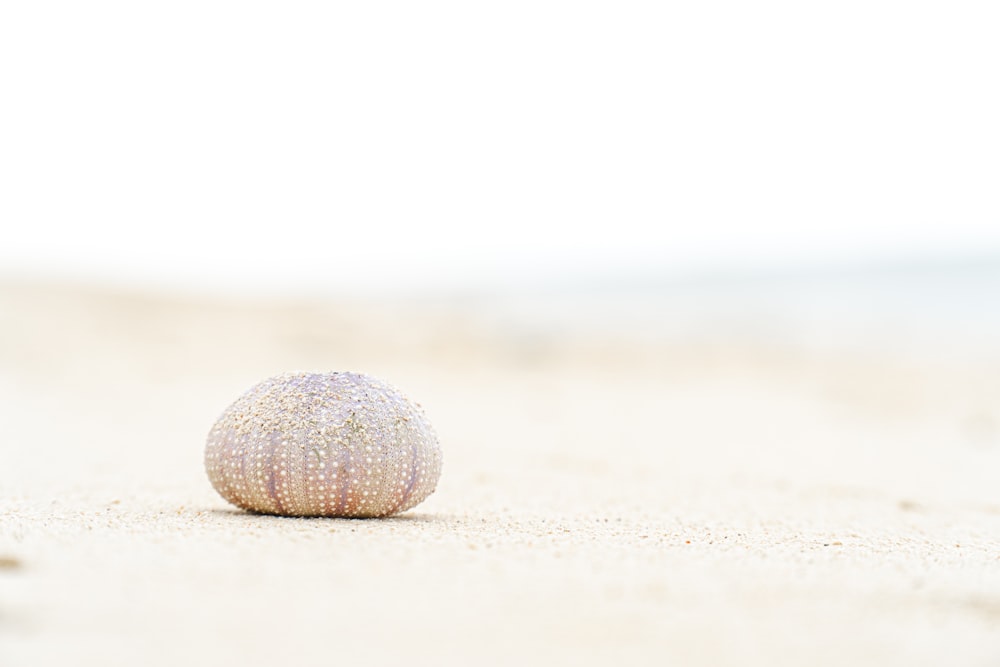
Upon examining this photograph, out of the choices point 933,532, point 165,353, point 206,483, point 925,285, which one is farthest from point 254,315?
point 925,285

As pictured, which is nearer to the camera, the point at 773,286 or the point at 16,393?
the point at 16,393

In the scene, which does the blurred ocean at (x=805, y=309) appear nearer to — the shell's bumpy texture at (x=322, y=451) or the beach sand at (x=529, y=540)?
the beach sand at (x=529, y=540)

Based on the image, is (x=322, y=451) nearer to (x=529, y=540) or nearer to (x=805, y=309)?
(x=529, y=540)

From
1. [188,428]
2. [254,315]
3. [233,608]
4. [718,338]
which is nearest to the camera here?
[233,608]

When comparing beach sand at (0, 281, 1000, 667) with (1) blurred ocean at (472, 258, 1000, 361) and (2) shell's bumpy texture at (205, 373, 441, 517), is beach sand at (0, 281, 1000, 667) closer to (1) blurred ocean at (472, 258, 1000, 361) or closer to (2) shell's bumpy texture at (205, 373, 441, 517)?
(2) shell's bumpy texture at (205, 373, 441, 517)

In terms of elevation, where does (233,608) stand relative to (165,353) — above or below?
below

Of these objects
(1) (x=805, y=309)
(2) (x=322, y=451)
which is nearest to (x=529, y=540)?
(2) (x=322, y=451)

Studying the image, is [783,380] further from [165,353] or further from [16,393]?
[16,393]

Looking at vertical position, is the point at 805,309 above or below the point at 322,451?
above
